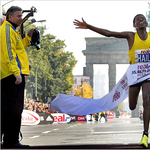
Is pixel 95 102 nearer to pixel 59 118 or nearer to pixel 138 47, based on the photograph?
pixel 138 47

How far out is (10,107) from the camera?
6.93m

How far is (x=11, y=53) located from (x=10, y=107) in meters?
0.72

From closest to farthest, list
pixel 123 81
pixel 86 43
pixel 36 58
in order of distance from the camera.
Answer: pixel 123 81, pixel 36 58, pixel 86 43

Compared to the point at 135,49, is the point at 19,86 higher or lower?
lower

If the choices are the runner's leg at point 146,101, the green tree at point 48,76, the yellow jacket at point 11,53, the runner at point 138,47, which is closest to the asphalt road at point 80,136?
the runner's leg at point 146,101

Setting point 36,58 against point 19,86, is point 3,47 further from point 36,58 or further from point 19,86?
point 36,58

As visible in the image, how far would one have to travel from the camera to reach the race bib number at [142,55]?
25.4ft

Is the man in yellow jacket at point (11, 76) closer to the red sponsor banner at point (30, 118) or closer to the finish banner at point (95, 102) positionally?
the finish banner at point (95, 102)

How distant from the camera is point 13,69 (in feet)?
22.2

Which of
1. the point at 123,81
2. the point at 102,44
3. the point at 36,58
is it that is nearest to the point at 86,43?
the point at 102,44

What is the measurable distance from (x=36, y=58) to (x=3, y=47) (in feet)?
192

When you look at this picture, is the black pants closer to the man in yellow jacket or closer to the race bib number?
the man in yellow jacket

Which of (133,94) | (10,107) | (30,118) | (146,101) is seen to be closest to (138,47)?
(133,94)

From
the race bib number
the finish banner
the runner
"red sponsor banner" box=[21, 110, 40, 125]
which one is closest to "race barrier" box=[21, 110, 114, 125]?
"red sponsor banner" box=[21, 110, 40, 125]
